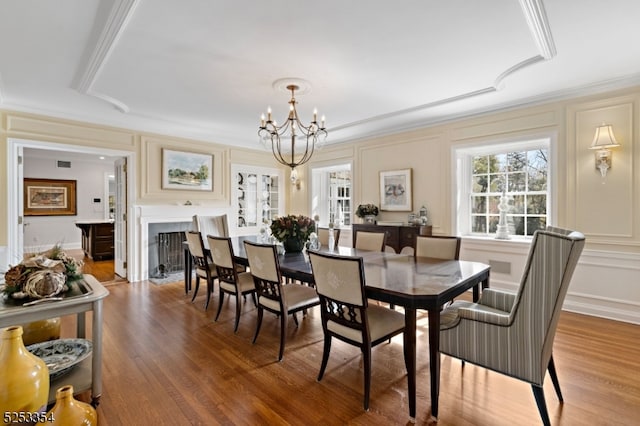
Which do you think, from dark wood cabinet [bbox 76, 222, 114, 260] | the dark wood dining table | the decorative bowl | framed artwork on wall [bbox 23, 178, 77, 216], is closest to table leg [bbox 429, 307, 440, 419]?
the dark wood dining table

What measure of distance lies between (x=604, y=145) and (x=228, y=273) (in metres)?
4.18

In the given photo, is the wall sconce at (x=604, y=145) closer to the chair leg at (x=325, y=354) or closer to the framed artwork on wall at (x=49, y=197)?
the chair leg at (x=325, y=354)

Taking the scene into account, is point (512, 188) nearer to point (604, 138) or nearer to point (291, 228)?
point (604, 138)

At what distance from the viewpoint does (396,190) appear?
512 cm

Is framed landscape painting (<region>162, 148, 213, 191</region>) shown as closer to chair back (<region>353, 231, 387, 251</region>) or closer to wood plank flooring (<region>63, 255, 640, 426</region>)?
wood plank flooring (<region>63, 255, 640, 426</region>)

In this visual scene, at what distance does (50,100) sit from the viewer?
3.90 metres

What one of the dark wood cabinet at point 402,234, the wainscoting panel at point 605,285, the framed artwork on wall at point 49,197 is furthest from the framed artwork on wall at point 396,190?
the framed artwork on wall at point 49,197

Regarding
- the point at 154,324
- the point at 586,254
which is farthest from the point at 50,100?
the point at 586,254

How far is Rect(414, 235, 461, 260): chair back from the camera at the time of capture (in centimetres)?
293

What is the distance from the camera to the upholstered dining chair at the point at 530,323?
1532mm

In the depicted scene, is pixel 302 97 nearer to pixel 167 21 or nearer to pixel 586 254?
pixel 167 21

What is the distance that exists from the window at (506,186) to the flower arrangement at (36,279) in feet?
14.8

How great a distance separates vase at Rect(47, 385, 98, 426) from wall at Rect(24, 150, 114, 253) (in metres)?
8.71

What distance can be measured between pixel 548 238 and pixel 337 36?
6.66 feet
